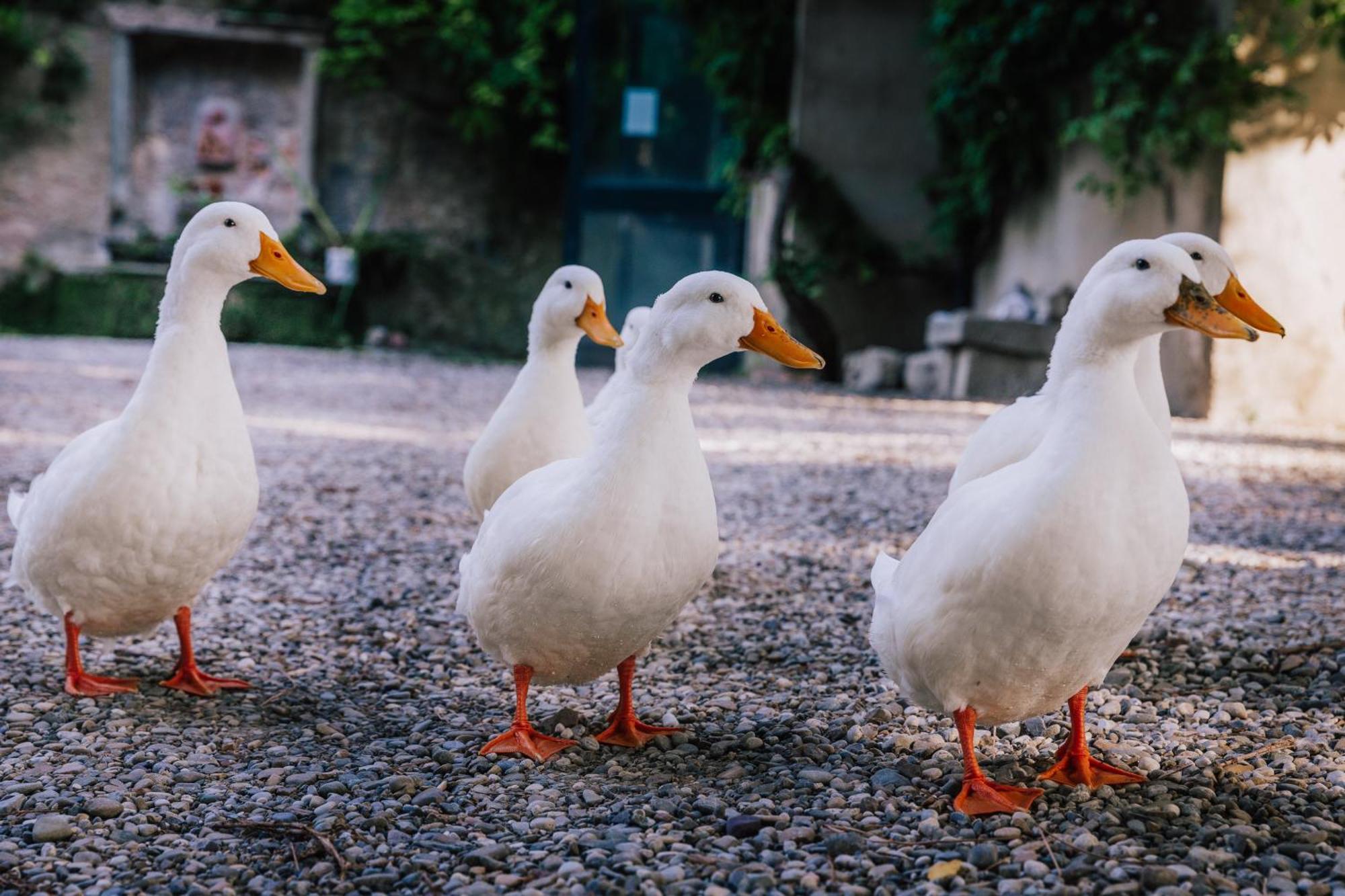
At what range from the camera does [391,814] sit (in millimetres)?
2191

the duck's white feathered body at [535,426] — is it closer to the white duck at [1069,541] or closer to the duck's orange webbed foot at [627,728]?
the duck's orange webbed foot at [627,728]

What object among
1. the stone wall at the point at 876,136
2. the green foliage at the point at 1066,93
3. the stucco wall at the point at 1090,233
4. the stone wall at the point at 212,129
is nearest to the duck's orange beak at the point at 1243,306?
the stucco wall at the point at 1090,233

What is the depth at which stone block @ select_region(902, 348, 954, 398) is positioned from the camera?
10.0m

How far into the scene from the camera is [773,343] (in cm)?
246

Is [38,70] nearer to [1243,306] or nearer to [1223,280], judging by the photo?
[1223,280]

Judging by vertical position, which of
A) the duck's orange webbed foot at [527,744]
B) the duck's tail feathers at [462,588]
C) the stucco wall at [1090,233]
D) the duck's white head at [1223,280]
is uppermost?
the stucco wall at [1090,233]

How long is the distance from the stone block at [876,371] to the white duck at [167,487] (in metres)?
8.23

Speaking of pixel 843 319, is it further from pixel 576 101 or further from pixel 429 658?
pixel 429 658

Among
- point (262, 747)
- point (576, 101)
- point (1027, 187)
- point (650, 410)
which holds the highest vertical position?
point (576, 101)

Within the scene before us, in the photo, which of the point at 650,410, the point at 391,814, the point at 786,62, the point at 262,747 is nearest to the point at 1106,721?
the point at 650,410

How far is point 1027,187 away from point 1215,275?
27.6 feet

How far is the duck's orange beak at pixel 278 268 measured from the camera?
9.46ft

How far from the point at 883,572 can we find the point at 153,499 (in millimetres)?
1519

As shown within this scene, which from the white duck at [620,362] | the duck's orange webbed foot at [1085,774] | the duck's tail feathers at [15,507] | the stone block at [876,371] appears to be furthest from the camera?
the stone block at [876,371]
